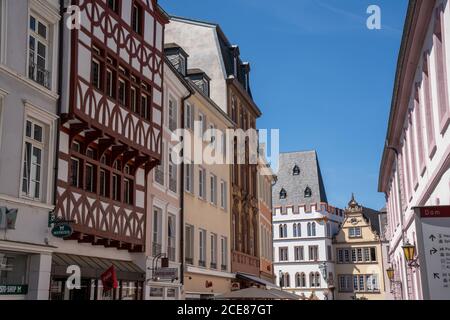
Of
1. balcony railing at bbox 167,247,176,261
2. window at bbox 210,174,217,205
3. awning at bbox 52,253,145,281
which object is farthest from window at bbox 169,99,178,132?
awning at bbox 52,253,145,281

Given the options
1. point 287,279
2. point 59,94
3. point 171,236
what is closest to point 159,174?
point 171,236

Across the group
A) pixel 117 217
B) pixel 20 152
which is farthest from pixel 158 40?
pixel 20 152

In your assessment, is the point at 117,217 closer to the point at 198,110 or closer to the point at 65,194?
the point at 65,194

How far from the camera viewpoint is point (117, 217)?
61.0 feet

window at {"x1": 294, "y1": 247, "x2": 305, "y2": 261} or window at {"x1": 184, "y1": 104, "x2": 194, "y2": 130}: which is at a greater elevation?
window at {"x1": 184, "y1": 104, "x2": 194, "y2": 130}

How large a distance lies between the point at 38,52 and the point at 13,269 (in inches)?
216

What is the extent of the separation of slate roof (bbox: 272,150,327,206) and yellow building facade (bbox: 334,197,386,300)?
549cm

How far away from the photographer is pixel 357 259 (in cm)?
8000

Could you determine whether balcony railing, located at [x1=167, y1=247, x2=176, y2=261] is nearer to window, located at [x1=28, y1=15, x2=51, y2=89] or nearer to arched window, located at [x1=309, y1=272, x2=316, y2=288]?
window, located at [x1=28, y1=15, x2=51, y2=89]

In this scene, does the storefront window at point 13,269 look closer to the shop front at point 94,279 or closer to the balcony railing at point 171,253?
the shop front at point 94,279

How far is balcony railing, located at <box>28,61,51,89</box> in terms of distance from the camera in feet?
49.4

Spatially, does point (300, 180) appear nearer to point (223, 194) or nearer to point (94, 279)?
point (223, 194)

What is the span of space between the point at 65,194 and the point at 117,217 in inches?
117
